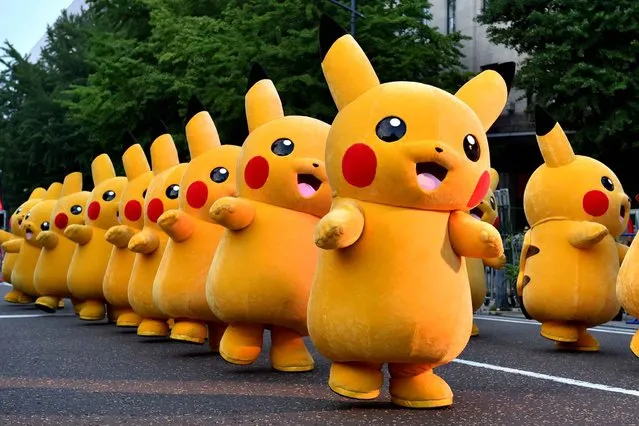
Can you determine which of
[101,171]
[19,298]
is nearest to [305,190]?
[101,171]

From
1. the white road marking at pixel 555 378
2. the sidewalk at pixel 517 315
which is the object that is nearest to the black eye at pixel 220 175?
the white road marking at pixel 555 378

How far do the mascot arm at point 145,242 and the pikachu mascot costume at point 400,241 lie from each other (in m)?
4.04

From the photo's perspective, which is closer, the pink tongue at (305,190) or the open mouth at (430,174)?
the open mouth at (430,174)

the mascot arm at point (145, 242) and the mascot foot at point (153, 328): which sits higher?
the mascot arm at point (145, 242)

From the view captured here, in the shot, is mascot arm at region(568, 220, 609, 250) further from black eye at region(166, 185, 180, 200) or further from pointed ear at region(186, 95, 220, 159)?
black eye at region(166, 185, 180, 200)

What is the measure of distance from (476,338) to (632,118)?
9323 millimetres

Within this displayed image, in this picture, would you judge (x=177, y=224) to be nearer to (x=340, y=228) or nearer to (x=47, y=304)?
(x=340, y=228)

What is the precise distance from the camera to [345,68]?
5.89 meters

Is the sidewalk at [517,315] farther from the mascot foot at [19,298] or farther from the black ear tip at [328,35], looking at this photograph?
the black ear tip at [328,35]

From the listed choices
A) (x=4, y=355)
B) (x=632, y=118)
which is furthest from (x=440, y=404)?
(x=632, y=118)

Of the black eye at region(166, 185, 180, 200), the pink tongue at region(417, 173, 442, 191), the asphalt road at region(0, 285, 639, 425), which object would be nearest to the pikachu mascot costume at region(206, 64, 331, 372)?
the asphalt road at region(0, 285, 639, 425)

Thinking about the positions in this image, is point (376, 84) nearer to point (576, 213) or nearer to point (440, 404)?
point (440, 404)

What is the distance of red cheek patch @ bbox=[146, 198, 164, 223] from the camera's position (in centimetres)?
966

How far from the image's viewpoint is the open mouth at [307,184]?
23.2 feet
